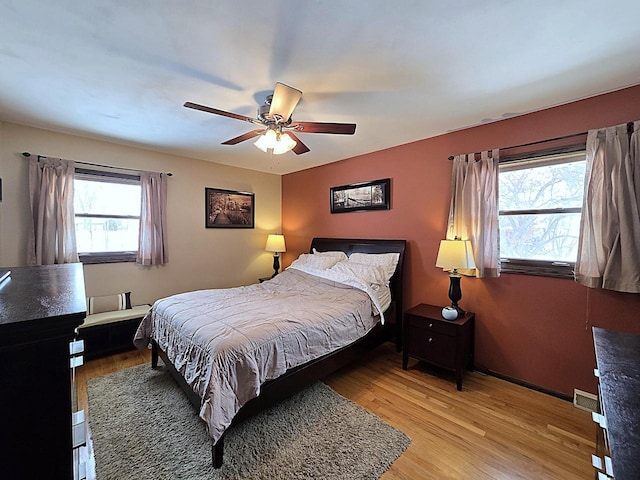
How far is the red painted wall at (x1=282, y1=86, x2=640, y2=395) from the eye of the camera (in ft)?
7.34

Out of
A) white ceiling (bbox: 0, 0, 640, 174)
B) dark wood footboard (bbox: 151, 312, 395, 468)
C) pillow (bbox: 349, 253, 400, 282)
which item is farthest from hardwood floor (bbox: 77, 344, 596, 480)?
white ceiling (bbox: 0, 0, 640, 174)

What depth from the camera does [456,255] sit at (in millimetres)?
2654

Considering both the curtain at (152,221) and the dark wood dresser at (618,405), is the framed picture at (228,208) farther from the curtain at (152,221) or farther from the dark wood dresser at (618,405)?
the dark wood dresser at (618,405)

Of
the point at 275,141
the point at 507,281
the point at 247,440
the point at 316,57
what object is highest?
the point at 316,57

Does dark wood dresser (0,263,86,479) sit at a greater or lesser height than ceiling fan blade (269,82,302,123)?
lesser

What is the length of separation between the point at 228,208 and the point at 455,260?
11.1ft

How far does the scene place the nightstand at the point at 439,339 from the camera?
8.36ft

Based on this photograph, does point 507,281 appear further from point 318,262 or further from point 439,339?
point 318,262

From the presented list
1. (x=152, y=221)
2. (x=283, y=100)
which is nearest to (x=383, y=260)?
(x=283, y=100)

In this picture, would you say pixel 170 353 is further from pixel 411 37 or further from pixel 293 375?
pixel 411 37

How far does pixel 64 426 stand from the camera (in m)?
0.69

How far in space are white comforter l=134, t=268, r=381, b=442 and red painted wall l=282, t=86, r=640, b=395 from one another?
1023mm

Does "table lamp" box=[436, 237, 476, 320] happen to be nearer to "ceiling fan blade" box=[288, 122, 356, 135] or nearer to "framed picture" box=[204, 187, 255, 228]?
"ceiling fan blade" box=[288, 122, 356, 135]

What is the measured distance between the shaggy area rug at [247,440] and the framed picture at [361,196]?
2.36 meters
